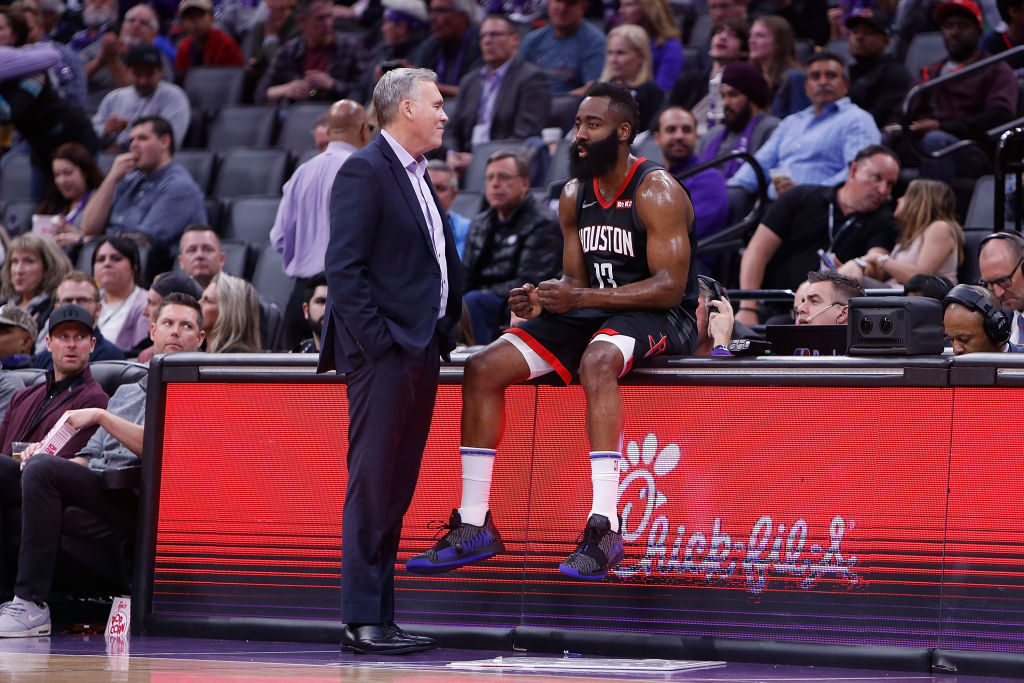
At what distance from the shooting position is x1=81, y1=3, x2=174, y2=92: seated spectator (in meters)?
14.0

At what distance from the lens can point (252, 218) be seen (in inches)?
434

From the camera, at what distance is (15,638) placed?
232 inches

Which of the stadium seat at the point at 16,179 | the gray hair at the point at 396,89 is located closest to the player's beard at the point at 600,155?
the gray hair at the point at 396,89

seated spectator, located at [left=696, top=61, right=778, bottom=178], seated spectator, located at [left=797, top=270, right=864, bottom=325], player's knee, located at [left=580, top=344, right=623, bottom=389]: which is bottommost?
player's knee, located at [left=580, top=344, right=623, bottom=389]

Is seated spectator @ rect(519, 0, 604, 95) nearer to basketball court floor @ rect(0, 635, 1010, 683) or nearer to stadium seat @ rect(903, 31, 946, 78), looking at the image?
stadium seat @ rect(903, 31, 946, 78)

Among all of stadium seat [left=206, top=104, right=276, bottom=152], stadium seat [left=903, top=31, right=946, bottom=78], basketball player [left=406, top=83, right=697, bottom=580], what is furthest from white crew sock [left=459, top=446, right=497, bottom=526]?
stadium seat [left=206, top=104, right=276, bottom=152]

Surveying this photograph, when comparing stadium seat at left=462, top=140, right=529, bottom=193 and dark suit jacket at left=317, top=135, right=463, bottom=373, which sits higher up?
stadium seat at left=462, top=140, right=529, bottom=193

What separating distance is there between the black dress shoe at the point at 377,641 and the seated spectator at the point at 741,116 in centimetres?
565

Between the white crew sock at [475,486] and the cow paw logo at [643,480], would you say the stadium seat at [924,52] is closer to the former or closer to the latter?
the cow paw logo at [643,480]

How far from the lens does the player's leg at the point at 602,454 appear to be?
4766 mm

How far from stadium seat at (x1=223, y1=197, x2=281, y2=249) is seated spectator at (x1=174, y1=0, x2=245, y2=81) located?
10.9 feet

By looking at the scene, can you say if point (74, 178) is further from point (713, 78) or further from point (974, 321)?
point (974, 321)

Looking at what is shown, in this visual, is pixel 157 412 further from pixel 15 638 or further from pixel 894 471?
pixel 894 471

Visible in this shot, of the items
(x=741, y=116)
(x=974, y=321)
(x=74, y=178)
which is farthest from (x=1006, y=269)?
(x=74, y=178)
